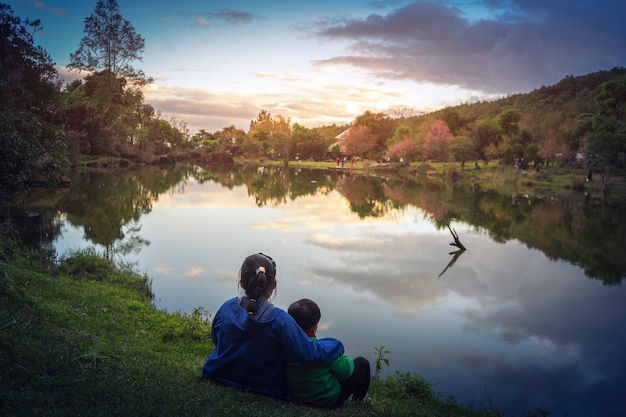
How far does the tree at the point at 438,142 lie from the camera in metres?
51.7

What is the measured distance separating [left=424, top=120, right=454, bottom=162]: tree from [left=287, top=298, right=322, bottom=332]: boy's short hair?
49.4m

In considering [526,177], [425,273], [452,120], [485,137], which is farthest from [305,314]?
[452,120]

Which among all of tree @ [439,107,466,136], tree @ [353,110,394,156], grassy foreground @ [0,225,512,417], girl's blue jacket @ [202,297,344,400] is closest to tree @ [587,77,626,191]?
tree @ [439,107,466,136]

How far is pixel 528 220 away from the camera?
20812 mm

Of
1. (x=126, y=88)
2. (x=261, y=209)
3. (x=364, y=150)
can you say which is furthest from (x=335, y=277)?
(x=364, y=150)

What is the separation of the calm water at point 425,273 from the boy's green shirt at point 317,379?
3044 mm

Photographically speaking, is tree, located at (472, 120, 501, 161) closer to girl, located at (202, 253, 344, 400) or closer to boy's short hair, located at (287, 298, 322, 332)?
boy's short hair, located at (287, 298, 322, 332)

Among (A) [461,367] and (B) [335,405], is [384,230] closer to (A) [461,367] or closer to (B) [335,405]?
(A) [461,367]

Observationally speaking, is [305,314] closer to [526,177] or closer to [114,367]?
[114,367]

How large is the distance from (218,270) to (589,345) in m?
7.59

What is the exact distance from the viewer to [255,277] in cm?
324

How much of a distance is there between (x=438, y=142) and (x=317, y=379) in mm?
51247

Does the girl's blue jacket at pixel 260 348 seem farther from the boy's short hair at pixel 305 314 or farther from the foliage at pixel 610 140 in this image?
the foliage at pixel 610 140

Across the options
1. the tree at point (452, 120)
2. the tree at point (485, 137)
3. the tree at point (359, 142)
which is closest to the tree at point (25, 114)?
the tree at point (485, 137)
